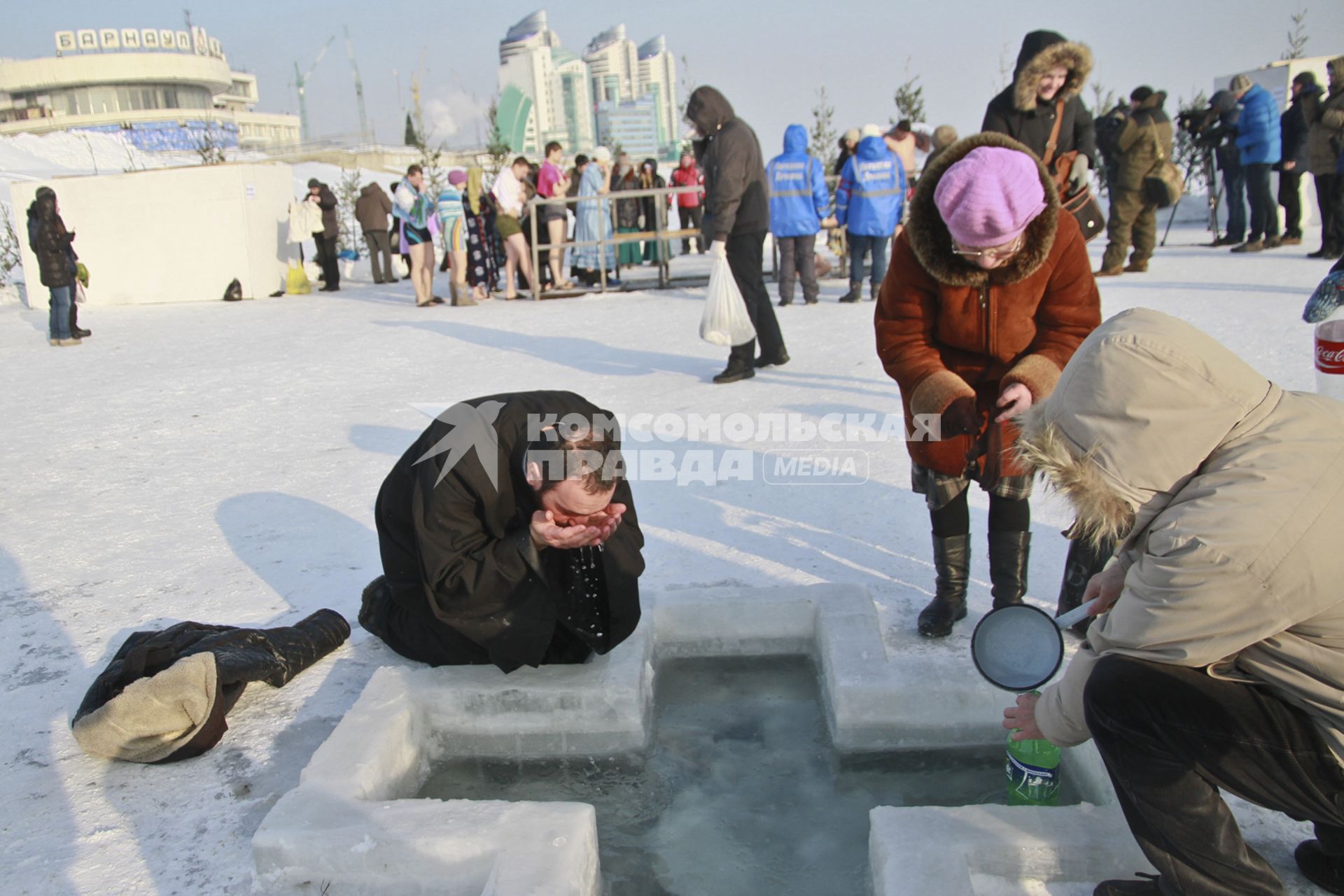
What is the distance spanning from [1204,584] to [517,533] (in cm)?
160

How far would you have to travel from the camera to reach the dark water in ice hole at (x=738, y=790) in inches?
83.3

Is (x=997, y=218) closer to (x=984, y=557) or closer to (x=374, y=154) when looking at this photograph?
(x=984, y=557)

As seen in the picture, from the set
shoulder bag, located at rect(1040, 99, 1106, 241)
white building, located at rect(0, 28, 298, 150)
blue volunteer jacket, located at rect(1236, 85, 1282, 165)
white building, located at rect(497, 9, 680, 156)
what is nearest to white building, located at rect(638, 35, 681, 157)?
white building, located at rect(497, 9, 680, 156)

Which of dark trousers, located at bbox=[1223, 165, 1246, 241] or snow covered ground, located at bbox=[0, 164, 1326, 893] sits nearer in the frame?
snow covered ground, located at bbox=[0, 164, 1326, 893]

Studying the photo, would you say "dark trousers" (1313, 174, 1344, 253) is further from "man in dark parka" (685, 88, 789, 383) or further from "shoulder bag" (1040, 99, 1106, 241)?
"man in dark parka" (685, 88, 789, 383)

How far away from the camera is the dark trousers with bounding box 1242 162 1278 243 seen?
10188 mm

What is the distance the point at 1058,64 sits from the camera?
4016mm

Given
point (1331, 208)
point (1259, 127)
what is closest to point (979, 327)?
point (1331, 208)

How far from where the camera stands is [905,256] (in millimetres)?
2801

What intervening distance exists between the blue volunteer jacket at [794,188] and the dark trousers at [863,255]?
1.90 feet

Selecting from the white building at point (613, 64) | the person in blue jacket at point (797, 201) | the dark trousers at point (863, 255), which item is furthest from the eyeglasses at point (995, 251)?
the white building at point (613, 64)

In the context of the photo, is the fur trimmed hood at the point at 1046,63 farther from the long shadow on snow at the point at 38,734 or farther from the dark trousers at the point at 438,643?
the long shadow on snow at the point at 38,734

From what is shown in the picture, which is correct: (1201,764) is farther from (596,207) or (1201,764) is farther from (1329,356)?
(596,207)

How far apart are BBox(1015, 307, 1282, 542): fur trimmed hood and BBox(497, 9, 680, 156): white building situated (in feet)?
163
